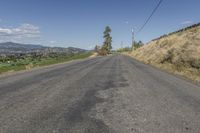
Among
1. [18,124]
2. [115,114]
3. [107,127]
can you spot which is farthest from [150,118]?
[18,124]

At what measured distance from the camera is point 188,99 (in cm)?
815

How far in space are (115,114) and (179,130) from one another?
65.6 inches

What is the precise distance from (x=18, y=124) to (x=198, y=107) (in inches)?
189

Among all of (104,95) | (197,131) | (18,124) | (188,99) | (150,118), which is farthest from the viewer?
(104,95)

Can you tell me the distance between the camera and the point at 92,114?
20.1 feet

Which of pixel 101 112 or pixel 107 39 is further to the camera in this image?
pixel 107 39

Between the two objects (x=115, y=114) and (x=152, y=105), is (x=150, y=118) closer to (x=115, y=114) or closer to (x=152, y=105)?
(x=115, y=114)

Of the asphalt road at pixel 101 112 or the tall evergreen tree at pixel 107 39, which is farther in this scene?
the tall evergreen tree at pixel 107 39

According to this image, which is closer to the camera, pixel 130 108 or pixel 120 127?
pixel 120 127

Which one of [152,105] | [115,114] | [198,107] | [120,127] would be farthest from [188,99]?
[120,127]

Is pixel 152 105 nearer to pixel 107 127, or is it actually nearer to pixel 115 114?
pixel 115 114

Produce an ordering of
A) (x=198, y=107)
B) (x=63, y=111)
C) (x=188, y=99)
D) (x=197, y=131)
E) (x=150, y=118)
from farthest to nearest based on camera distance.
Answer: (x=188, y=99) → (x=198, y=107) → (x=63, y=111) → (x=150, y=118) → (x=197, y=131)

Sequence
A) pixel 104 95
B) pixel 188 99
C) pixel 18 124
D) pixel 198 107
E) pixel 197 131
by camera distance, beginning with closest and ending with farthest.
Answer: pixel 197 131
pixel 18 124
pixel 198 107
pixel 188 99
pixel 104 95

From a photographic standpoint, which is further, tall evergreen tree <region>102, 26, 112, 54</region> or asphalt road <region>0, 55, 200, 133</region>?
tall evergreen tree <region>102, 26, 112, 54</region>
